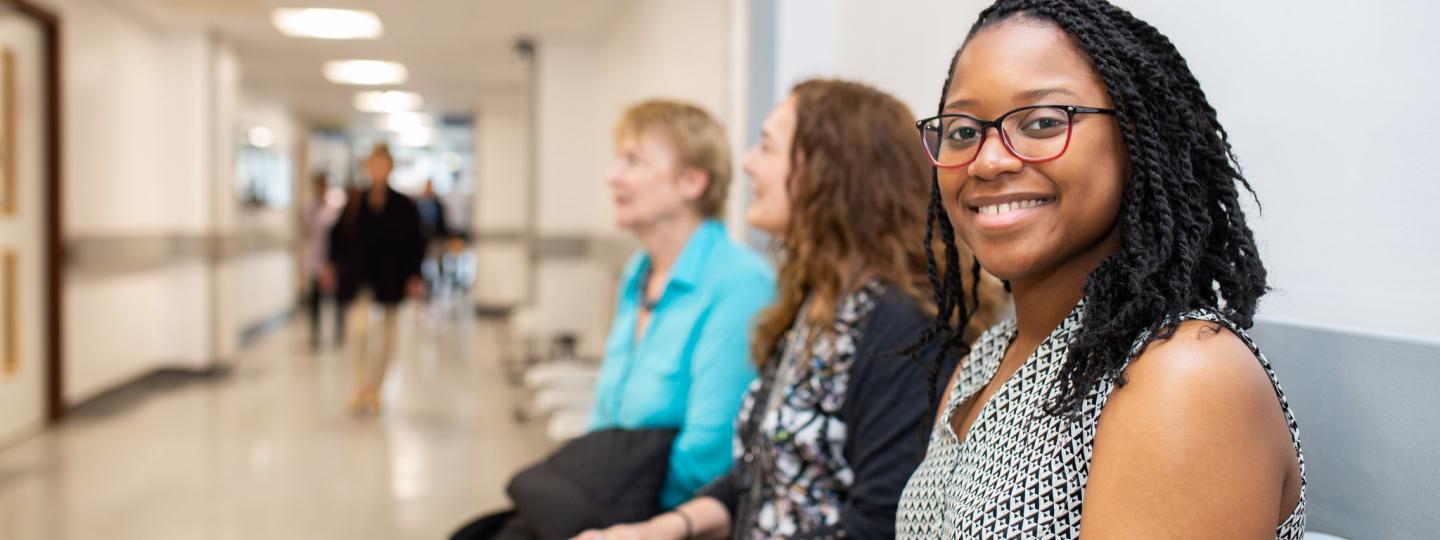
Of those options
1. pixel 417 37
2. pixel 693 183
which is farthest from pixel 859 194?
pixel 417 37

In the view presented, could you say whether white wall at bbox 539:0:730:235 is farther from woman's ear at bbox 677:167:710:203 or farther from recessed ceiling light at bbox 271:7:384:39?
woman's ear at bbox 677:167:710:203

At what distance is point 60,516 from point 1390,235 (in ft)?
15.2

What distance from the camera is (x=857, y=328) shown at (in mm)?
1639

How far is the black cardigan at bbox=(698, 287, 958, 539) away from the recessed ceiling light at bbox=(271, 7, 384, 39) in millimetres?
6681

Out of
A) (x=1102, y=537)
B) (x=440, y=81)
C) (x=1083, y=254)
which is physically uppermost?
(x=440, y=81)

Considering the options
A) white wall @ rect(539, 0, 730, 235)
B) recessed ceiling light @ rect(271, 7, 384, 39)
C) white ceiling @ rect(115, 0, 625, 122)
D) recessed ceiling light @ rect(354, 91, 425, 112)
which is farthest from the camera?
recessed ceiling light @ rect(354, 91, 425, 112)

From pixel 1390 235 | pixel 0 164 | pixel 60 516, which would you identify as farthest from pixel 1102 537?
pixel 0 164

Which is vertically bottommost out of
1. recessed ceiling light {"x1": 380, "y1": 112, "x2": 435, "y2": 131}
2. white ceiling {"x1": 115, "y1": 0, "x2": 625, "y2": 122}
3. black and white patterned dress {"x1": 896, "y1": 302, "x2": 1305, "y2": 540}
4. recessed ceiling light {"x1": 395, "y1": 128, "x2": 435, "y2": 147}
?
black and white patterned dress {"x1": 896, "y1": 302, "x2": 1305, "y2": 540}

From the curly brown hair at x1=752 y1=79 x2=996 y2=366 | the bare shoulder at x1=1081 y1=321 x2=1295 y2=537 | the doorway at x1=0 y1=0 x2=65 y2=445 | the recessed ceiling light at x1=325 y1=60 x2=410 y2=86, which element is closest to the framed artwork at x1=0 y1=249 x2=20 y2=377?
the doorway at x1=0 y1=0 x2=65 y2=445

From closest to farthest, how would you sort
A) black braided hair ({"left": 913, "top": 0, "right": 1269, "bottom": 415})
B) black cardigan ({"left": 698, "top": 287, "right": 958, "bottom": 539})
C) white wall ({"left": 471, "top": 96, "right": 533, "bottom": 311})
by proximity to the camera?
black braided hair ({"left": 913, "top": 0, "right": 1269, "bottom": 415}) → black cardigan ({"left": 698, "top": 287, "right": 958, "bottom": 539}) → white wall ({"left": 471, "top": 96, "right": 533, "bottom": 311})

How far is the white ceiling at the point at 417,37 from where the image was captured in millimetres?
7266

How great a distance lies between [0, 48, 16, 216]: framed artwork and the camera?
5.40 meters

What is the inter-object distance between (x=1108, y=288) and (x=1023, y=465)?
169mm

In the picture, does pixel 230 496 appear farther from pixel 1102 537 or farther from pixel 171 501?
pixel 1102 537
